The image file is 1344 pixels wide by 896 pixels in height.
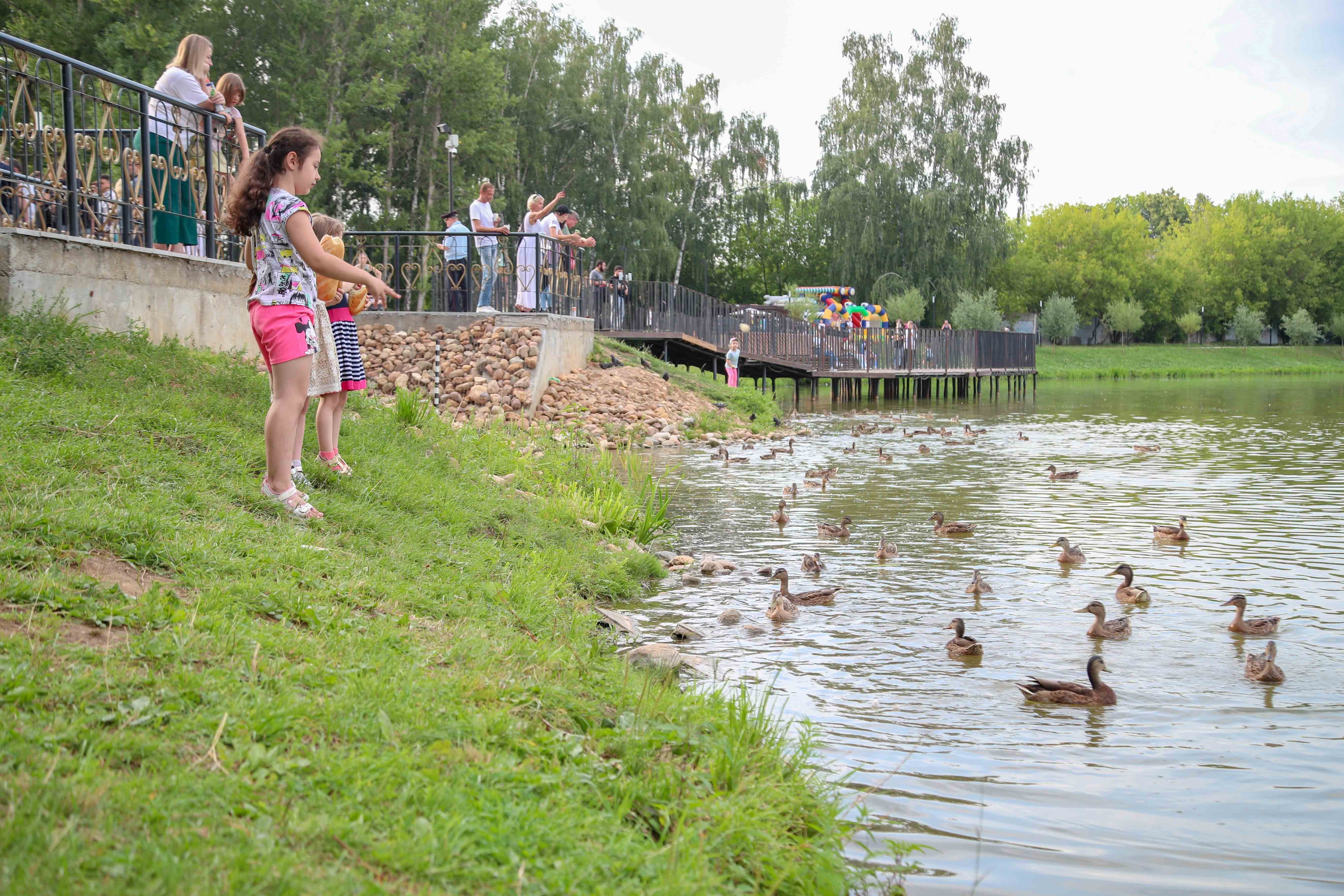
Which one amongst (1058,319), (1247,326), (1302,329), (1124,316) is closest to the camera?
(1058,319)

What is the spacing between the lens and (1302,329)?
8300 cm

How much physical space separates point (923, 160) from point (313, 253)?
1978 inches

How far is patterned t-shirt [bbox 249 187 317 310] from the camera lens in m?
6.30

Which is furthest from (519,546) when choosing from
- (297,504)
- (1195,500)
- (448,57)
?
(448,57)

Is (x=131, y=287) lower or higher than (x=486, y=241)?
lower

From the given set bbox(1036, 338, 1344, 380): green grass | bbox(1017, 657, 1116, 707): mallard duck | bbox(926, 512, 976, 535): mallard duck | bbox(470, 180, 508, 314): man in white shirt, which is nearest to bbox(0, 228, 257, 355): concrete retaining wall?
bbox(926, 512, 976, 535): mallard duck

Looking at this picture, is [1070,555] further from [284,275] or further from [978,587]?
[284,275]

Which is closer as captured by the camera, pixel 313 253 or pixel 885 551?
pixel 313 253

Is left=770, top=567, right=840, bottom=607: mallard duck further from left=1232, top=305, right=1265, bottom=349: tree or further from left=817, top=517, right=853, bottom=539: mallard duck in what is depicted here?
left=1232, top=305, right=1265, bottom=349: tree

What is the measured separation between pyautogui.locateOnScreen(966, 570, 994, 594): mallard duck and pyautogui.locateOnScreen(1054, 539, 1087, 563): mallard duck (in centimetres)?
142

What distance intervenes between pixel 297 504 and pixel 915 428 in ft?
71.8

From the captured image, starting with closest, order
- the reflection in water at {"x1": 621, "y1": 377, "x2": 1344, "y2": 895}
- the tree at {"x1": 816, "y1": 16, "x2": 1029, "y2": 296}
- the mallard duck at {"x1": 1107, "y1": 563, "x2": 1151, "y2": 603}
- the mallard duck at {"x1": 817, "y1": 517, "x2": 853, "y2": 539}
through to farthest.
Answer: the reflection in water at {"x1": 621, "y1": 377, "x2": 1344, "y2": 895}
the mallard duck at {"x1": 1107, "y1": 563, "x2": 1151, "y2": 603}
the mallard duck at {"x1": 817, "y1": 517, "x2": 853, "y2": 539}
the tree at {"x1": 816, "y1": 16, "x2": 1029, "y2": 296}

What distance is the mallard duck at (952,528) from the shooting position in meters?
11.2

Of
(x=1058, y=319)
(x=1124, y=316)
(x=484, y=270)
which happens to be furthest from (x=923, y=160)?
(x=484, y=270)
